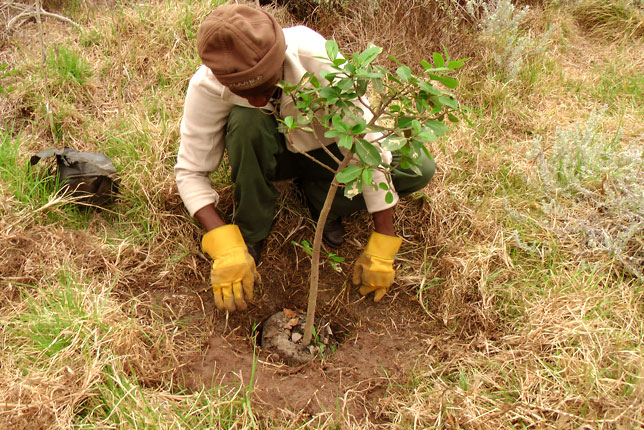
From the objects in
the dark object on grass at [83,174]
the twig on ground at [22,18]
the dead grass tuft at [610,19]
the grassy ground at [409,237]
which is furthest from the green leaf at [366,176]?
the dead grass tuft at [610,19]

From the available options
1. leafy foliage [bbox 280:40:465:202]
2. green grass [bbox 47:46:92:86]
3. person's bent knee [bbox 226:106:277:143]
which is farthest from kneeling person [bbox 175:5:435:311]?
green grass [bbox 47:46:92:86]

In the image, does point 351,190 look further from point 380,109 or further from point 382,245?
point 382,245

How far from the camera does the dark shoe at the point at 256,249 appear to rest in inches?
88.6

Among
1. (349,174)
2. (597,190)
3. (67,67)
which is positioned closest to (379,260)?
(349,174)

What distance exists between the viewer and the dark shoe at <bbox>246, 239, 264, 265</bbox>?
7.38ft

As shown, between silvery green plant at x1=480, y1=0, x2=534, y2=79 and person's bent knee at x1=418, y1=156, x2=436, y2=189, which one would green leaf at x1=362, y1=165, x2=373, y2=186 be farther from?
silvery green plant at x1=480, y1=0, x2=534, y2=79

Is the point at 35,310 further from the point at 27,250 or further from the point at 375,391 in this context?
the point at 375,391

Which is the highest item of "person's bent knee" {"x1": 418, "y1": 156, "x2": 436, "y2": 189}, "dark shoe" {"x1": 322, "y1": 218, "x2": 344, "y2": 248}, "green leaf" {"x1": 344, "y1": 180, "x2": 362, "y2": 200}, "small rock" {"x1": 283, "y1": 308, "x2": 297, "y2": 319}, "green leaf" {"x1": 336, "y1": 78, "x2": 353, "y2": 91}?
"green leaf" {"x1": 336, "y1": 78, "x2": 353, "y2": 91}

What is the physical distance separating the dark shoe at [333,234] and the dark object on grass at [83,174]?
938 mm

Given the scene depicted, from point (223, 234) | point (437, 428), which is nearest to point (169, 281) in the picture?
point (223, 234)

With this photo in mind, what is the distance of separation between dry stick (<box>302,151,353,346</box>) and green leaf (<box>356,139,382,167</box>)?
12cm

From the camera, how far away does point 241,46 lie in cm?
151

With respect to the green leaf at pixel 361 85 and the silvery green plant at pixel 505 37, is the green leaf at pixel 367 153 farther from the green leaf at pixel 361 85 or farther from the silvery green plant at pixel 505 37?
the silvery green plant at pixel 505 37

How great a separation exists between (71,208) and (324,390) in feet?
4.23
